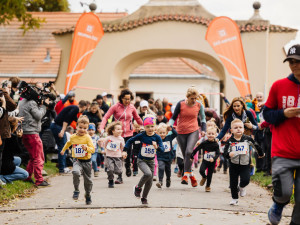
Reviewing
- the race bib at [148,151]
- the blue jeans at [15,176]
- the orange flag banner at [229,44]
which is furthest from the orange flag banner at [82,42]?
the race bib at [148,151]

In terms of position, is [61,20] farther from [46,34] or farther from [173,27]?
[173,27]

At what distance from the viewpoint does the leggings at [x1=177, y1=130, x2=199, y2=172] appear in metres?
11.9

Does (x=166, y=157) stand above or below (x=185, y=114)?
below

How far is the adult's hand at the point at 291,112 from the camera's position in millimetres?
6109

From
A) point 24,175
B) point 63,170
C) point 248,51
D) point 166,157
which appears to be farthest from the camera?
point 248,51

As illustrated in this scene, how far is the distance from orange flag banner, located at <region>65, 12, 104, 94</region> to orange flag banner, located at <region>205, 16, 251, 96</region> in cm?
447

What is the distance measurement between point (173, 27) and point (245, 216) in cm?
1763

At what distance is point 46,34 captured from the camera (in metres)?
37.3

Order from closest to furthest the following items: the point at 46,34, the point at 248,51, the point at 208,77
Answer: the point at 248,51 < the point at 46,34 < the point at 208,77

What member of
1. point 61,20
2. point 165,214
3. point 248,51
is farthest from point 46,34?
point 165,214

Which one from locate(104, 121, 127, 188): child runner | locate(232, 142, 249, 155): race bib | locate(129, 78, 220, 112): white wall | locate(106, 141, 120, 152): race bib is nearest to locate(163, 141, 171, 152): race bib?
locate(104, 121, 127, 188): child runner

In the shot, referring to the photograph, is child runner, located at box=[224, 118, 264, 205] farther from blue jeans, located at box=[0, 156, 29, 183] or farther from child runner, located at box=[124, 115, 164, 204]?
blue jeans, located at box=[0, 156, 29, 183]

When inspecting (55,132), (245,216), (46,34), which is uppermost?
(46,34)

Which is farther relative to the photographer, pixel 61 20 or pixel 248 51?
pixel 61 20
